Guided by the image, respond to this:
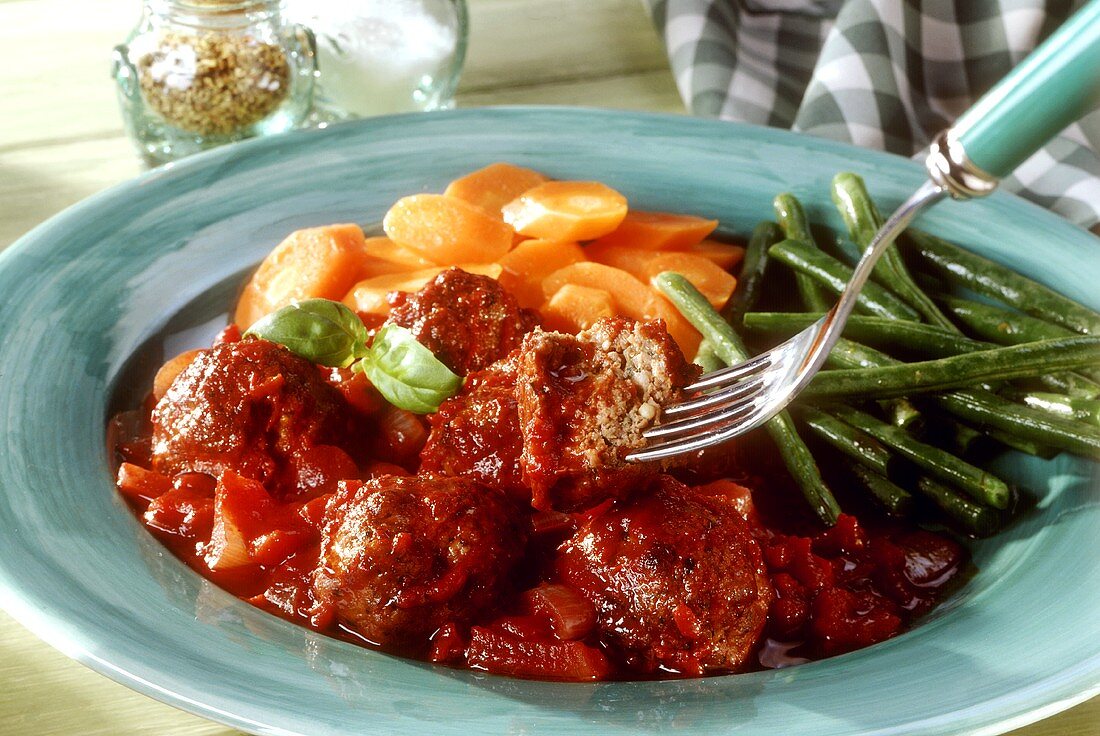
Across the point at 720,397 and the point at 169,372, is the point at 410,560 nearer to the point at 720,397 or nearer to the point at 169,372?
the point at 720,397

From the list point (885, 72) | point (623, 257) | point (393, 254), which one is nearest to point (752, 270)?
point (623, 257)

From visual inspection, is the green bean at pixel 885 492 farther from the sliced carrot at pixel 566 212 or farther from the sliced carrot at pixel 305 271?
the sliced carrot at pixel 305 271

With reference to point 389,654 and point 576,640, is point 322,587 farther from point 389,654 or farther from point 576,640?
point 576,640

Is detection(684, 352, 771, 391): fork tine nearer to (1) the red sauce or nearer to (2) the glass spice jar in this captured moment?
(1) the red sauce

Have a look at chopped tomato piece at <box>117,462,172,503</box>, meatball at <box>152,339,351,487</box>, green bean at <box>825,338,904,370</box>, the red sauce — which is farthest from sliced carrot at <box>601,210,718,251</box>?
chopped tomato piece at <box>117,462,172,503</box>

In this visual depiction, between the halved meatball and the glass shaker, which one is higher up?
→ the halved meatball

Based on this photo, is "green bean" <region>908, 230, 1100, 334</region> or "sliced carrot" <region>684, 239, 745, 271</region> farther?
"sliced carrot" <region>684, 239, 745, 271</region>

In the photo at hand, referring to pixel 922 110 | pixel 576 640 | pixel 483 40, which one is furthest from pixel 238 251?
pixel 922 110
